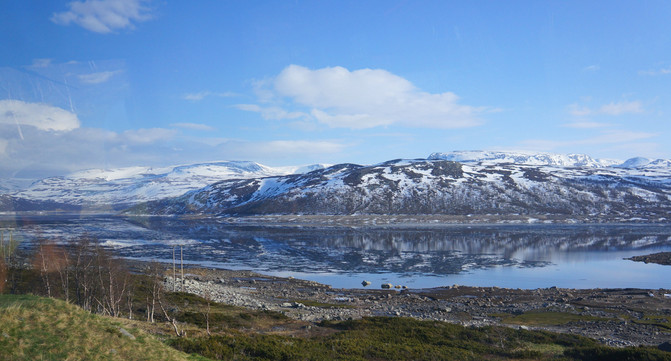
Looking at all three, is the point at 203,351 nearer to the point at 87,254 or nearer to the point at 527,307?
the point at 87,254

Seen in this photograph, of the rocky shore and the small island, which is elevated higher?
the rocky shore

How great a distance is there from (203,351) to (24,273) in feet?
101

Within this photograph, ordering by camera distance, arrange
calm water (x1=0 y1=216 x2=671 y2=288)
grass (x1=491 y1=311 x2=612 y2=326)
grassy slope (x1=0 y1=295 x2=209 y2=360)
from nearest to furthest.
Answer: grassy slope (x1=0 y1=295 x2=209 y2=360)
grass (x1=491 y1=311 x2=612 y2=326)
calm water (x1=0 y1=216 x2=671 y2=288)

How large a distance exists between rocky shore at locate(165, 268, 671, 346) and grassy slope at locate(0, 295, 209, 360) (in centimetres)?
1675

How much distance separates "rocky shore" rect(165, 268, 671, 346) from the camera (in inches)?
1257

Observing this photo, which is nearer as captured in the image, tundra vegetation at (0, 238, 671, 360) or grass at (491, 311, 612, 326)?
tundra vegetation at (0, 238, 671, 360)

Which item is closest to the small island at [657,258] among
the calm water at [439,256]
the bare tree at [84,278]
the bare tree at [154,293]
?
the calm water at [439,256]

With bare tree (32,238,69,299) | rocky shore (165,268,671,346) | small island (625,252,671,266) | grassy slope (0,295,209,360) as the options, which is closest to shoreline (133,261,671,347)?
rocky shore (165,268,671,346)

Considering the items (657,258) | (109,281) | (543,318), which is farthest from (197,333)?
(657,258)

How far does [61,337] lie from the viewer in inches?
543

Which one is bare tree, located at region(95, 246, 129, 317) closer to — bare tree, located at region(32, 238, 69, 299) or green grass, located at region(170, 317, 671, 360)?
bare tree, located at region(32, 238, 69, 299)

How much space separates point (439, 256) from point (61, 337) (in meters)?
66.8

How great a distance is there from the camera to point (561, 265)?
217 feet

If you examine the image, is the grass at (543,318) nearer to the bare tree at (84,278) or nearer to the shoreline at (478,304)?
the shoreline at (478,304)
